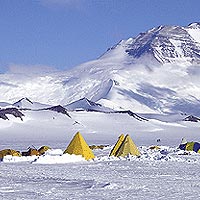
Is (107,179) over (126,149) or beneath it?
over

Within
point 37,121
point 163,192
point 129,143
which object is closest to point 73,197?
point 163,192

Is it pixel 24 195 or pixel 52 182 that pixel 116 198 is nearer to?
pixel 24 195

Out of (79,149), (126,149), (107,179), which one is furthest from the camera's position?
(126,149)

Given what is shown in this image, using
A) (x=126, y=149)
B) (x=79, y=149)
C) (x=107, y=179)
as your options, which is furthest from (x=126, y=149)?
(x=107, y=179)

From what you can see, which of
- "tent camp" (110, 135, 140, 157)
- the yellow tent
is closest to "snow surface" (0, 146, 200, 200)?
the yellow tent

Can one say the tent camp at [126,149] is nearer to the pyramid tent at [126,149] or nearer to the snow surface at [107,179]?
the pyramid tent at [126,149]

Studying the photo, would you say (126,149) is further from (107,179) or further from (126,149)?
(107,179)

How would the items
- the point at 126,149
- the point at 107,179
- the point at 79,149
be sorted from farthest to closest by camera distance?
1. the point at 126,149
2. the point at 79,149
3. the point at 107,179

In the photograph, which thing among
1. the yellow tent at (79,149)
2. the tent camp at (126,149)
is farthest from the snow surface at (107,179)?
the tent camp at (126,149)

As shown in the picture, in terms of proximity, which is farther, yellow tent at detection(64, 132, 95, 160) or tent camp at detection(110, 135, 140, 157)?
tent camp at detection(110, 135, 140, 157)

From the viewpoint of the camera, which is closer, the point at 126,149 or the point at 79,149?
the point at 79,149

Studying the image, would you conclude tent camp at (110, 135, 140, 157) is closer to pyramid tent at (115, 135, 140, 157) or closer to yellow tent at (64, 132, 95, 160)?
pyramid tent at (115, 135, 140, 157)

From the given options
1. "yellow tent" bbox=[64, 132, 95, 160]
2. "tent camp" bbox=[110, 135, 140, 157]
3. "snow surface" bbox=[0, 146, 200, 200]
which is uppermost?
"snow surface" bbox=[0, 146, 200, 200]

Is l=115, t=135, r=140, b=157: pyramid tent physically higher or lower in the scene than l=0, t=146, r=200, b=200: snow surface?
lower
